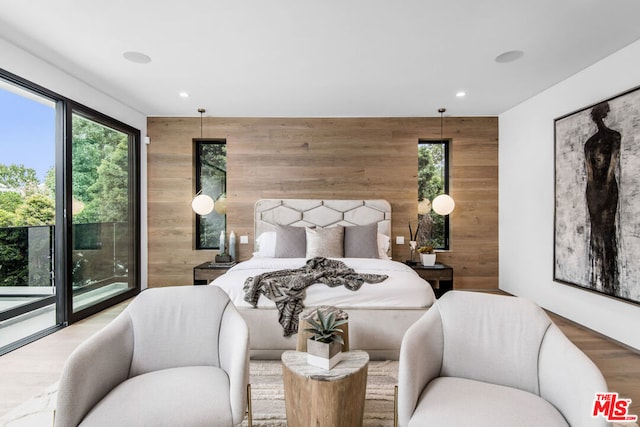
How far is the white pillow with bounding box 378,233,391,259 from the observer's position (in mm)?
4238

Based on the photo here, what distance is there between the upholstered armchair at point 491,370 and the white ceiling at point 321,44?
82.5 inches

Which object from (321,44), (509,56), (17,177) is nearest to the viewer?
(321,44)

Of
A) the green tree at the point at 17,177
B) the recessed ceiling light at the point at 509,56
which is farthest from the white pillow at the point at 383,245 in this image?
the green tree at the point at 17,177

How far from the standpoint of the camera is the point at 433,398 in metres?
1.46

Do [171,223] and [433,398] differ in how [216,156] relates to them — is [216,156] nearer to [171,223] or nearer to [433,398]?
[171,223]

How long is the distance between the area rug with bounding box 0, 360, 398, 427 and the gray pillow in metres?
1.52

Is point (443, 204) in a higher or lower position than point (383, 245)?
higher

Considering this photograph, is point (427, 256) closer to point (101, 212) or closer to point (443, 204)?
point (443, 204)

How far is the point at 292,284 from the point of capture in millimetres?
2715

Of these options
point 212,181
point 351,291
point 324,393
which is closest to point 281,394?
point 324,393

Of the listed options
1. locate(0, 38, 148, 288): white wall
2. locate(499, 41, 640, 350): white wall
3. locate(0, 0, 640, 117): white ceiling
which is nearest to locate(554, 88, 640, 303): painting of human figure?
locate(499, 41, 640, 350): white wall

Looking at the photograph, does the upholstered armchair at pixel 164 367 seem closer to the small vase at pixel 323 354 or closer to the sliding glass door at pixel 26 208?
the small vase at pixel 323 354

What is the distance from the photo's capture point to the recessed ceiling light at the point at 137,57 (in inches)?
120

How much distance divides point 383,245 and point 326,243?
92 cm
